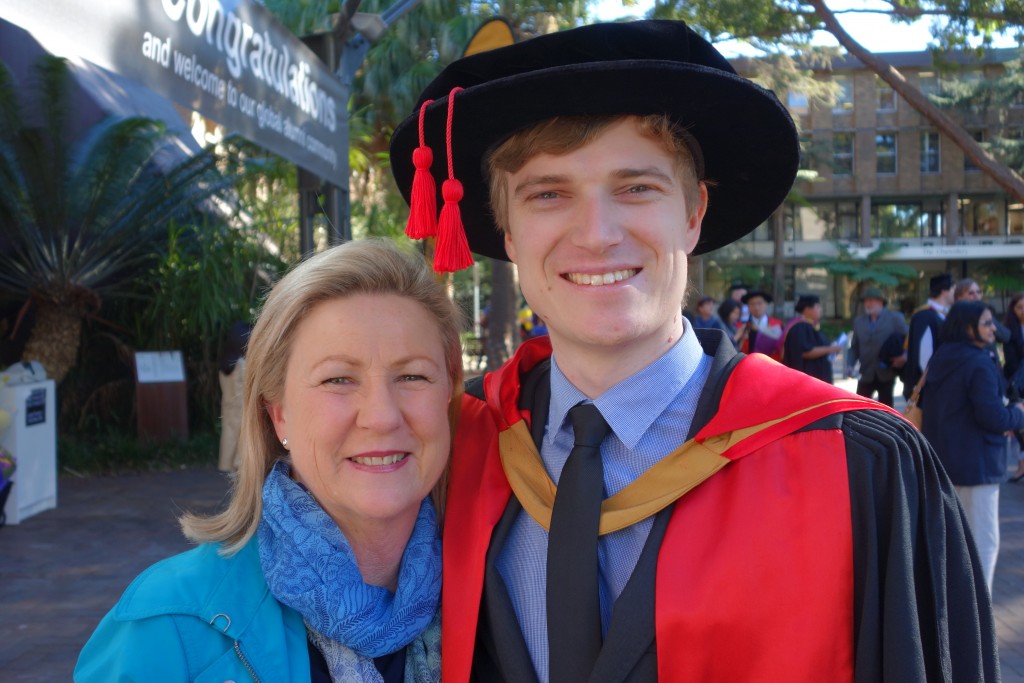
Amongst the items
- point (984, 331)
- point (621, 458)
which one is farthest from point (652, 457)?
point (984, 331)

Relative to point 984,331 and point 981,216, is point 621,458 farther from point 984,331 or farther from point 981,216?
point 981,216

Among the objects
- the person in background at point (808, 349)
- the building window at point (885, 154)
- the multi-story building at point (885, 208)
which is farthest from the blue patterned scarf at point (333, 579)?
the building window at point (885, 154)

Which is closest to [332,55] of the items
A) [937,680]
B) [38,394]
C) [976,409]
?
[38,394]

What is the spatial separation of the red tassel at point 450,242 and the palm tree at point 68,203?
23.0 feet

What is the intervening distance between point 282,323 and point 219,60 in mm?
2775

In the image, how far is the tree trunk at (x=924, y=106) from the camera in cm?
1029

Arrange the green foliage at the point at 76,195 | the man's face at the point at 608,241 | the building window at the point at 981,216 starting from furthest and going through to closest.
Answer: the building window at the point at 981,216 < the green foliage at the point at 76,195 < the man's face at the point at 608,241

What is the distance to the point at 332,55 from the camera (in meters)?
6.00

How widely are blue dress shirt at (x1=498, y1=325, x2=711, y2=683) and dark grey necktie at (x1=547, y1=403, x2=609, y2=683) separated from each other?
0.05 m

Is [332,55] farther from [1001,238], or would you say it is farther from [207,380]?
[1001,238]

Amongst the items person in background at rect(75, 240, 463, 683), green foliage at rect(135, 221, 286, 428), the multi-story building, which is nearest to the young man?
person in background at rect(75, 240, 463, 683)

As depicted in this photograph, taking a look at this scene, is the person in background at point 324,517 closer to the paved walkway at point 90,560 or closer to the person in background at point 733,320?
the paved walkway at point 90,560

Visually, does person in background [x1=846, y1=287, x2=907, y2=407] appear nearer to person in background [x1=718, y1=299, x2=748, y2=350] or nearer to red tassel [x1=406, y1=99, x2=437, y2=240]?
person in background [x1=718, y1=299, x2=748, y2=350]

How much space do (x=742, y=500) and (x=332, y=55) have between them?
5.24 metres
